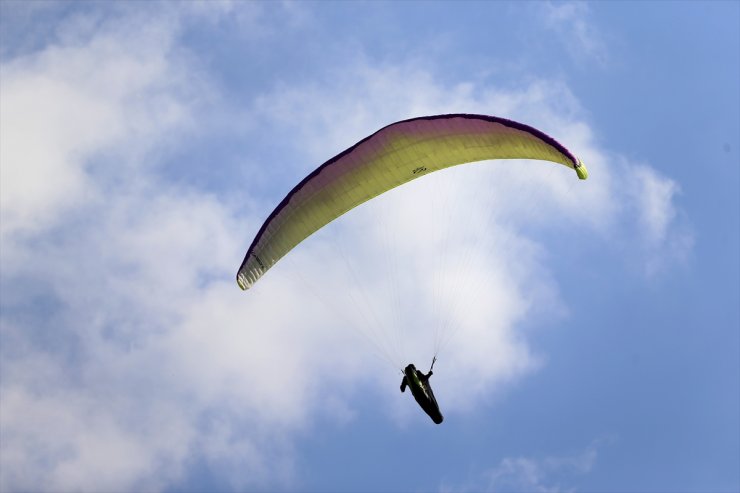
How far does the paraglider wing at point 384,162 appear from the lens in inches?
1474

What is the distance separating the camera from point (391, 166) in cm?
4072

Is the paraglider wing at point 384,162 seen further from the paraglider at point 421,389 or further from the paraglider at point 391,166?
the paraglider at point 421,389

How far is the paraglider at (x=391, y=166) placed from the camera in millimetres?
37500

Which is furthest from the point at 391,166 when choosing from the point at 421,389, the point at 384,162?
the point at 421,389

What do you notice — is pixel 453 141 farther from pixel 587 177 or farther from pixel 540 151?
pixel 587 177

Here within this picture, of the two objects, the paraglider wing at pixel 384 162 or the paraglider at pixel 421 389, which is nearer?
the paraglider wing at pixel 384 162

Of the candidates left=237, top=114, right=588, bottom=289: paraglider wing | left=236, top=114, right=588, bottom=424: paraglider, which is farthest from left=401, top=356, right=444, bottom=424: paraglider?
left=237, top=114, right=588, bottom=289: paraglider wing

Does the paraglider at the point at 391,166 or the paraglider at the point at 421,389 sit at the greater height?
the paraglider at the point at 391,166

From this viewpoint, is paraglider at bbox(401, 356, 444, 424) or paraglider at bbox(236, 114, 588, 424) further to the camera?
paraglider at bbox(401, 356, 444, 424)

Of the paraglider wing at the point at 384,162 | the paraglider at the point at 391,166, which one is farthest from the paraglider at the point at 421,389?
the paraglider wing at the point at 384,162

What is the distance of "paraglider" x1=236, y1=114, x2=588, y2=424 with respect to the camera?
37500 mm

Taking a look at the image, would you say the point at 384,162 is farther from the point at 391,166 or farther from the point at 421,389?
the point at 421,389

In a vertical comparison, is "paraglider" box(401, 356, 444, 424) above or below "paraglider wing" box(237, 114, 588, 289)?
below

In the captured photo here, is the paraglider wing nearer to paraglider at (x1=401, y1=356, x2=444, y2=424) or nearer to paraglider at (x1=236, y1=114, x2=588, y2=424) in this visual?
paraglider at (x1=236, y1=114, x2=588, y2=424)
